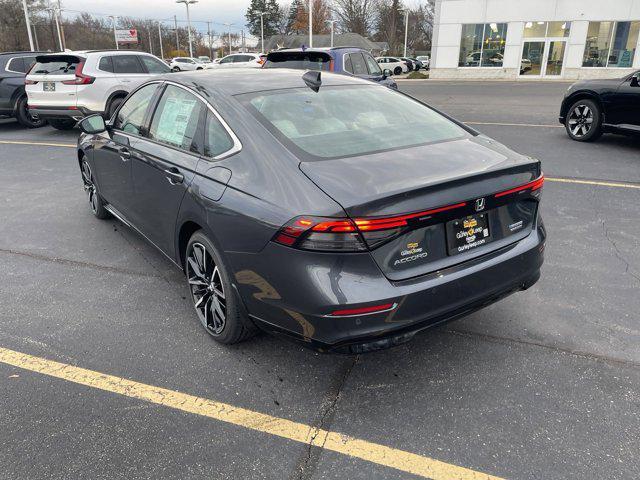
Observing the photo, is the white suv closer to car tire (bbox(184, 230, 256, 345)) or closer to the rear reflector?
car tire (bbox(184, 230, 256, 345))

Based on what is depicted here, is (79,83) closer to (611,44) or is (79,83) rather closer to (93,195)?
(93,195)

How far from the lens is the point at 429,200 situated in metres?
2.41

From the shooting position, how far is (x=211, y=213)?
→ 2887 millimetres

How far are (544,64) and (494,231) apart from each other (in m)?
34.8

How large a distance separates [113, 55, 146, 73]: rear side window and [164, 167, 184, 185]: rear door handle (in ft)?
29.7

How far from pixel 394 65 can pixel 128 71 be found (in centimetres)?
3926

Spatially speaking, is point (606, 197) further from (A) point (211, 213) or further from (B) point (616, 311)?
(A) point (211, 213)

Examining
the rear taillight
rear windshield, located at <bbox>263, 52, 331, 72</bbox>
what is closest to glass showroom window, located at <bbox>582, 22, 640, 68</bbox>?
rear windshield, located at <bbox>263, 52, 331, 72</bbox>

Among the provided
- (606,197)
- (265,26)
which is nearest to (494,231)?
(606,197)

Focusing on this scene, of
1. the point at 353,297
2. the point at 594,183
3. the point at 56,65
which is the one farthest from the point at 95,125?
the point at 56,65

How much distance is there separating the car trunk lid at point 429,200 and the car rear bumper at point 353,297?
77 mm

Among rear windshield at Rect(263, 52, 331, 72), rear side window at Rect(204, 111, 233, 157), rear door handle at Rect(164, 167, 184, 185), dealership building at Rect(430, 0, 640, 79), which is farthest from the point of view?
dealership building at Rect(430, 0, 640, 79)

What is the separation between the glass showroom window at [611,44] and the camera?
3058 centimetres

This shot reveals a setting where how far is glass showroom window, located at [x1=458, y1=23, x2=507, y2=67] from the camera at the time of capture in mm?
33156
